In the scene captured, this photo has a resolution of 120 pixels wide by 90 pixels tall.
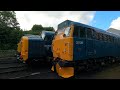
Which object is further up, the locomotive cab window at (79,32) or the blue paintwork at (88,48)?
the locomotive cab window at (79,32)

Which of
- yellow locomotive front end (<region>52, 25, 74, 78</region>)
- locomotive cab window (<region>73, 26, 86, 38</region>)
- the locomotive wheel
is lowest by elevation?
the locomotive wheel

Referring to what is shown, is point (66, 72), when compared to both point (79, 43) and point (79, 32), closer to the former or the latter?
point (79, 43)

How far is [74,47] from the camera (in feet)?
29.5

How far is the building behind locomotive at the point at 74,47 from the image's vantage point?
29.4 ft

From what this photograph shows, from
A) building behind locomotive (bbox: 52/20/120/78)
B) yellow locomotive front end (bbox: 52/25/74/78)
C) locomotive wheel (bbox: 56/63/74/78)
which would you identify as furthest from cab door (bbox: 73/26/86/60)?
locomotive wheel (bbox: 56/63/74/78)

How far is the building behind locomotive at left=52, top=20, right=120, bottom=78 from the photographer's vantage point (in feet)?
29.4

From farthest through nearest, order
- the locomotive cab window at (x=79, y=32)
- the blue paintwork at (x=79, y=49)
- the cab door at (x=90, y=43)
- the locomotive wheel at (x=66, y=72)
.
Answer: the cab door at (x=90, y=43) < the locomotive cab window at (x=79, y=32) < the blue paintwork at (x=79, y=49) < the locomotive wheel at (x=66, y=72)

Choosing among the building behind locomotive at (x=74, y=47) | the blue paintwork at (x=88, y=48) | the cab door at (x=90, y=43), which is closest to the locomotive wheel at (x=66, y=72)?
the building behind locomotive at (x=74, y=47)

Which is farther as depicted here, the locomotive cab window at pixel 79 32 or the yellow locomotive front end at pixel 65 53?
the locomotive cab window at pixel 79 32

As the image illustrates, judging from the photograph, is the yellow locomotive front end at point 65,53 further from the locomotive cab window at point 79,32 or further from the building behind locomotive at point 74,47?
the locomotive cab window at point 79,32

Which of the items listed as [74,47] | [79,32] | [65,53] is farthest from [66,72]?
[79,32]

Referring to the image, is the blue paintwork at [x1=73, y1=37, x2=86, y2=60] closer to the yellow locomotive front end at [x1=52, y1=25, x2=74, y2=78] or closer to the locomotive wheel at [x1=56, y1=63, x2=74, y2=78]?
the yellow locomotive front end at [x1=52, y1=25, x2=74, y2=78]
